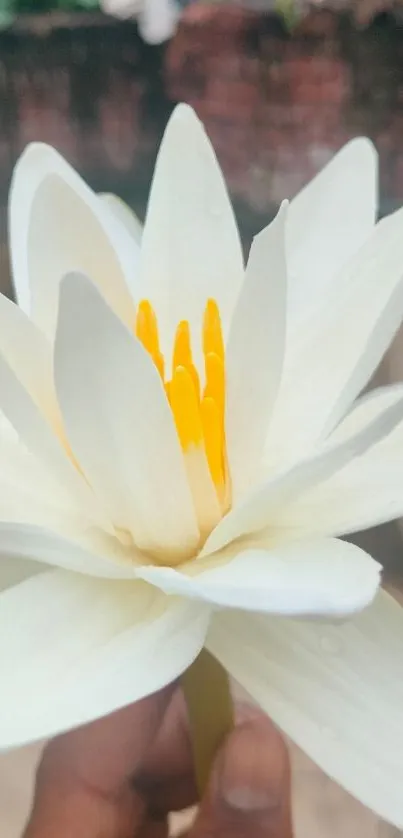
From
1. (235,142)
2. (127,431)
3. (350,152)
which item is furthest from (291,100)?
(127,431)

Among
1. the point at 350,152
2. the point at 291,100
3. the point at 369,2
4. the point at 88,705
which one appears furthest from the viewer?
the point at 291,100

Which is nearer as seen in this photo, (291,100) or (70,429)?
(70,429)

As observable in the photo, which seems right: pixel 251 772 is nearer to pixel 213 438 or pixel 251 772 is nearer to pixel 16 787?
pixel 213 438

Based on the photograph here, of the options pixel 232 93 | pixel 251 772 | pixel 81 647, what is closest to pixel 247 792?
pixel 251 772

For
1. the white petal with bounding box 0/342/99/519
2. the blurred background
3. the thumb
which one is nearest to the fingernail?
the thumb

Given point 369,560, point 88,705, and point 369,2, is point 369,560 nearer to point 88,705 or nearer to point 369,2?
point 88,705

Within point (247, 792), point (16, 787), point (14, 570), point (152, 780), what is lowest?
point (16, 787)

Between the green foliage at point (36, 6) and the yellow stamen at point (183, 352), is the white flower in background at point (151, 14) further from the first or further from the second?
the yellow stamen at point (183, 352)
